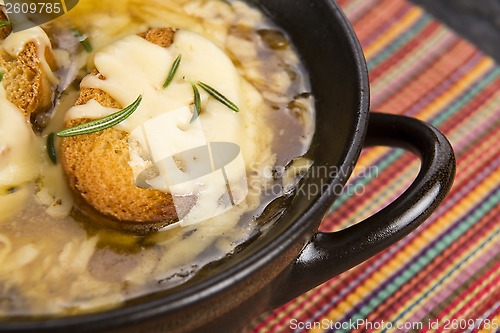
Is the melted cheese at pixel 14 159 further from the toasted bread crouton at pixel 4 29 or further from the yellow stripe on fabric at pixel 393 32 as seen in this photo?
the yellow stripe on fabric at pixel 393 32

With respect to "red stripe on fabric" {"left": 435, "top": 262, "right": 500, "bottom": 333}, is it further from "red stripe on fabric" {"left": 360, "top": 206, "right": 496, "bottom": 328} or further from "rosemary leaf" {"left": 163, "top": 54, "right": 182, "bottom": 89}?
"rosemary leaf" {"left": 163, "top": 54, "right": 182, "bottom": 89}

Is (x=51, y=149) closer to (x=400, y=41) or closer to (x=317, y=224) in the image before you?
(x=317, y=224)

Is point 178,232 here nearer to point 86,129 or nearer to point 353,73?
point 86,129

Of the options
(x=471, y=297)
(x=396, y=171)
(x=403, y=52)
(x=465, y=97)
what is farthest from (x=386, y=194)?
(x=403, y=52)

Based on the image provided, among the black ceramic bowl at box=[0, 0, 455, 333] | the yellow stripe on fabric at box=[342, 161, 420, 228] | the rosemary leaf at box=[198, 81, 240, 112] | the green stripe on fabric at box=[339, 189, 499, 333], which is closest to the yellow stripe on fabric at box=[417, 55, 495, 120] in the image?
the yellow stripe on fabric at box=[342, 161, 420, 228]

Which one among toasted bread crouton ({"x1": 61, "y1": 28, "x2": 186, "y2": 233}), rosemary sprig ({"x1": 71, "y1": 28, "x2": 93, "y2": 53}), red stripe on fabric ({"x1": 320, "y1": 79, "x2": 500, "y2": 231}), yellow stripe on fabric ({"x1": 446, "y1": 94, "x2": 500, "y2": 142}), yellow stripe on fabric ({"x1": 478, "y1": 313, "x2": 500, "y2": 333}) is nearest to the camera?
toasted bread crouton ({"x1": 61, "y1": 28, "x2": 186, "y2": 233})

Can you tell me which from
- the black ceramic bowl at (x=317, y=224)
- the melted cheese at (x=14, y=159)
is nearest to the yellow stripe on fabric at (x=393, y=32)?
the black ceramic bowl at (x=317, y=224)
